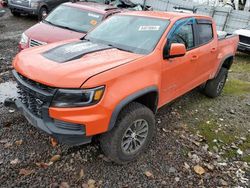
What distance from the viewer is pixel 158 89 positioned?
3746 millimetres

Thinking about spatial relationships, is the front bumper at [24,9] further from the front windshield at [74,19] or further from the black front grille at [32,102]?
the black front grille at [32,102]

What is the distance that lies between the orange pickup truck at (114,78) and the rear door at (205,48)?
0.04 meters

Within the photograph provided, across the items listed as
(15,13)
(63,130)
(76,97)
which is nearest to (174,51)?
(76,97)

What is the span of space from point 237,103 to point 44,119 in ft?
15.1

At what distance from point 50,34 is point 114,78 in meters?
3.97

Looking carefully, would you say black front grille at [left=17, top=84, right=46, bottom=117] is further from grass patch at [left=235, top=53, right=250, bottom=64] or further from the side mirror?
grass patch at [left=235, top=53, right=250, bottom=64]

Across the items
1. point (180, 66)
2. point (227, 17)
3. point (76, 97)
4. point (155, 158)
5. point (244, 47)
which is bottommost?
point (155, 158)

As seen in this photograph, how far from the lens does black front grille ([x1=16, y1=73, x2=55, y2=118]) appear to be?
2986mm

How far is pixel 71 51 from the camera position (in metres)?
3.59

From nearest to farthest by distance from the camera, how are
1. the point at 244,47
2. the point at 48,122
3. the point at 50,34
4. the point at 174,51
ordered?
the point at 48,122 → the point at 174,51 → the point at 50,34 → the point at 244,47

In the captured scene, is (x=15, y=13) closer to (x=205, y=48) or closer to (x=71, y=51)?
(x=205, y=48)

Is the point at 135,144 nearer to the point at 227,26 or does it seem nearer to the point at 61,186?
the point at 61,186

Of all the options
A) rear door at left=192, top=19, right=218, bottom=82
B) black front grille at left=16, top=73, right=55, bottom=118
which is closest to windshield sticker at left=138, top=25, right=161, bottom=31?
rear door at left=192, top=19, right=218, bottom=82

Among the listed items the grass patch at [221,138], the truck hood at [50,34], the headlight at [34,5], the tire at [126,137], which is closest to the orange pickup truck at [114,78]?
the tire at [126,137]
